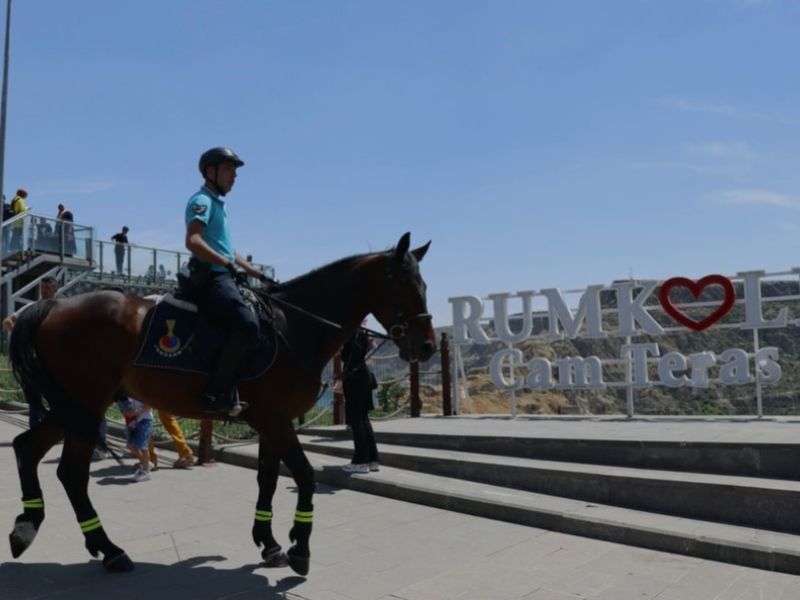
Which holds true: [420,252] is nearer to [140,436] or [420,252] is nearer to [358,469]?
[358,469]

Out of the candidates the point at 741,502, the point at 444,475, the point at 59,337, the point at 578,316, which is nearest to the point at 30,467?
the point at 59,337

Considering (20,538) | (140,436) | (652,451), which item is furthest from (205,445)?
(652,451)

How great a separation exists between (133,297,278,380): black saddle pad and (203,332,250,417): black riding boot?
8cm

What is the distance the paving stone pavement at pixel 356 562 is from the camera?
4488mm

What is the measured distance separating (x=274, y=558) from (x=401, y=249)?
2.32 m

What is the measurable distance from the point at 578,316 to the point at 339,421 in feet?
13.7

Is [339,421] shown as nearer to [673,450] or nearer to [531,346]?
[673,450]

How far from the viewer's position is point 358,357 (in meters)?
8.03

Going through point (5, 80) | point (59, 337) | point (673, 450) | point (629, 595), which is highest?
point (5, 80)

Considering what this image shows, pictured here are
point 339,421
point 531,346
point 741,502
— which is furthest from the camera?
point 531,346

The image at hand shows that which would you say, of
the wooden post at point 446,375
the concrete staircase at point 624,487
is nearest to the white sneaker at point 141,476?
the concrete staircase at point 624,487

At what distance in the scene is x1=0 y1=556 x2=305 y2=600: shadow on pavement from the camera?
438cm

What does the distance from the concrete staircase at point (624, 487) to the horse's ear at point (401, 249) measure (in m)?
2.74

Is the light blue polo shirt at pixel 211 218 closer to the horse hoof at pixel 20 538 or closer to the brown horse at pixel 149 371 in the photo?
the brown horse at pixel 149 371
